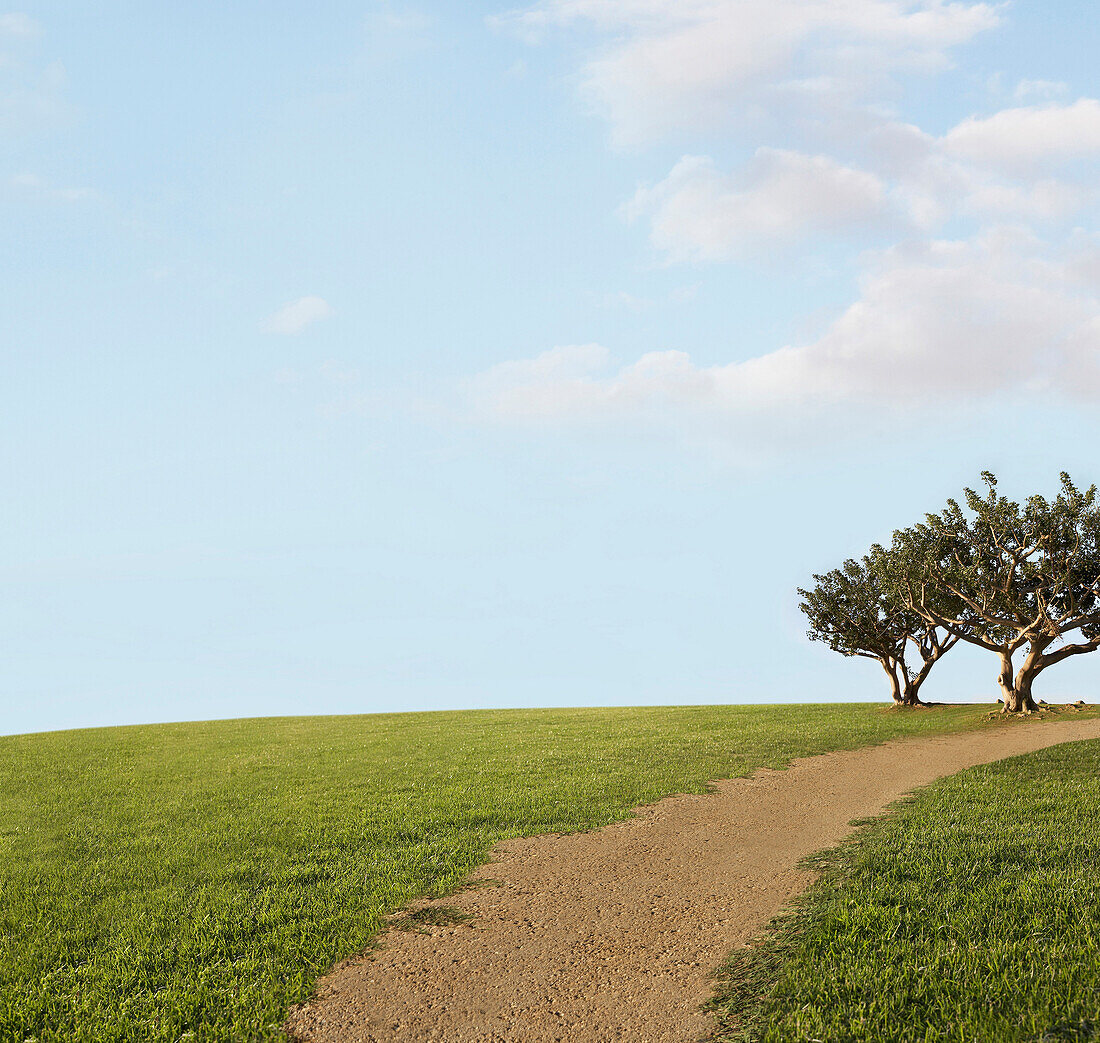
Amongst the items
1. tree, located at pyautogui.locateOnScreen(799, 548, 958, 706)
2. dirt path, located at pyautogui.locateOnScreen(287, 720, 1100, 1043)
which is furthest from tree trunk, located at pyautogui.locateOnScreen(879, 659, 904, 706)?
dirt path, located at pyautogui.locateOnScreen(287, 720, 1100, 1043)

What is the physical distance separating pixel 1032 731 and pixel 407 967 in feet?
98.0

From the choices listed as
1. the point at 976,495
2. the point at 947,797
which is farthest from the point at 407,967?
the point at 976,495

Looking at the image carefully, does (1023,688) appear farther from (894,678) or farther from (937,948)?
(937,948)

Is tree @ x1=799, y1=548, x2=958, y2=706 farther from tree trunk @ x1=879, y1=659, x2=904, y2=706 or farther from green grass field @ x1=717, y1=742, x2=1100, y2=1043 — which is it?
green grass field @ x1=717, y1=742, x2=1100, y2=1043

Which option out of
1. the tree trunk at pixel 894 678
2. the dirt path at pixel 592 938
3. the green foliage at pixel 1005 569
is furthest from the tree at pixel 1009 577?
the dirt path at pixel 592 938

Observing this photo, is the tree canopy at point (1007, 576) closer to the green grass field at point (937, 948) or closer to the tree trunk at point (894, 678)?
the tree trunk at point (894, 678)

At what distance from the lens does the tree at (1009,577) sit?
113ft

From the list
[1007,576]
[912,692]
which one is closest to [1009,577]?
[1007,576]

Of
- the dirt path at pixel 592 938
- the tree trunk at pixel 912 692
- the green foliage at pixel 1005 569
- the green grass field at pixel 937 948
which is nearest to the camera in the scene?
the green grass field at pixel 937 948

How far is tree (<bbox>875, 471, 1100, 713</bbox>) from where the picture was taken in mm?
34469

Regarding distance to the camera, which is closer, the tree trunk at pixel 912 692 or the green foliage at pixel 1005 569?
the green foliage at pixel 1005 569

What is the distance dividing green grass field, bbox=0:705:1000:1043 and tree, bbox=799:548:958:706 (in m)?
9.50

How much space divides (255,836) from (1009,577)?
32988mm

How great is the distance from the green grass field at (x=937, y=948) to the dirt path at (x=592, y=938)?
677mm
